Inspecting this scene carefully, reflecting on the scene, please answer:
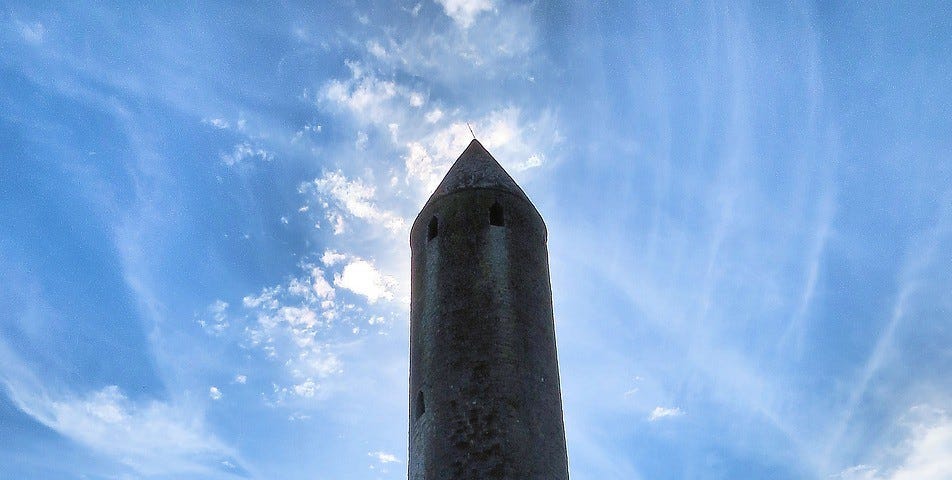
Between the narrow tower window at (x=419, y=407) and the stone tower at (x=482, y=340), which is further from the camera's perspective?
the narrow tower window at (x=419, y=407)

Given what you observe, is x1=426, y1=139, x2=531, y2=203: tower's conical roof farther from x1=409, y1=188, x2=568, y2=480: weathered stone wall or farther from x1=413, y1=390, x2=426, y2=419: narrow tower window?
x1=413, y1=390, x2=426, y2=419: narrow tower window

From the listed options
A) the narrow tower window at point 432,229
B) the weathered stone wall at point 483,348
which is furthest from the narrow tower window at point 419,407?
the narrow tower window at point 432,229

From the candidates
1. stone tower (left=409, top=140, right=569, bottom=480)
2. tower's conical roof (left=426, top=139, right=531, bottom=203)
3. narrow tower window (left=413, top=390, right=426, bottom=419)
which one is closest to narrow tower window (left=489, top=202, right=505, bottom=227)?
stone tower (left=409, top=140, right=569, bottom=480)

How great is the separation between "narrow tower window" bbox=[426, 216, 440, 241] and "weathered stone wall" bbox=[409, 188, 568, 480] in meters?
0.08

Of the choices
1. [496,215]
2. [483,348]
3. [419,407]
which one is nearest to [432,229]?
[496,215]

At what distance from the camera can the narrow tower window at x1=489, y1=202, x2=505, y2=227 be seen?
13.9 meters

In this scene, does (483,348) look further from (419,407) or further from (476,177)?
(476,177)

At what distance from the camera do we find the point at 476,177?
1478 centimetres

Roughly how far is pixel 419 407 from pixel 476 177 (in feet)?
15.8

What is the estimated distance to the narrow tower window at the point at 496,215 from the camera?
548 inches

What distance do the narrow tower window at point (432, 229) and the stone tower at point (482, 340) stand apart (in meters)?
0.03

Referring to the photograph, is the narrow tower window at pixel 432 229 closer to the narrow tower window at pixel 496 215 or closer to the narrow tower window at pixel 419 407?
the narrow tower window at pixel 496 215

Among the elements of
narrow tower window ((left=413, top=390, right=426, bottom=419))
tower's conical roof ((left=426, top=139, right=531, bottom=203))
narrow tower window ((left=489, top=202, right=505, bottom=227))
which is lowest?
narrow tower window ((left=413, top=390, right=426, bottom=419))

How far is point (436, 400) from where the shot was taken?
11.9 metres
